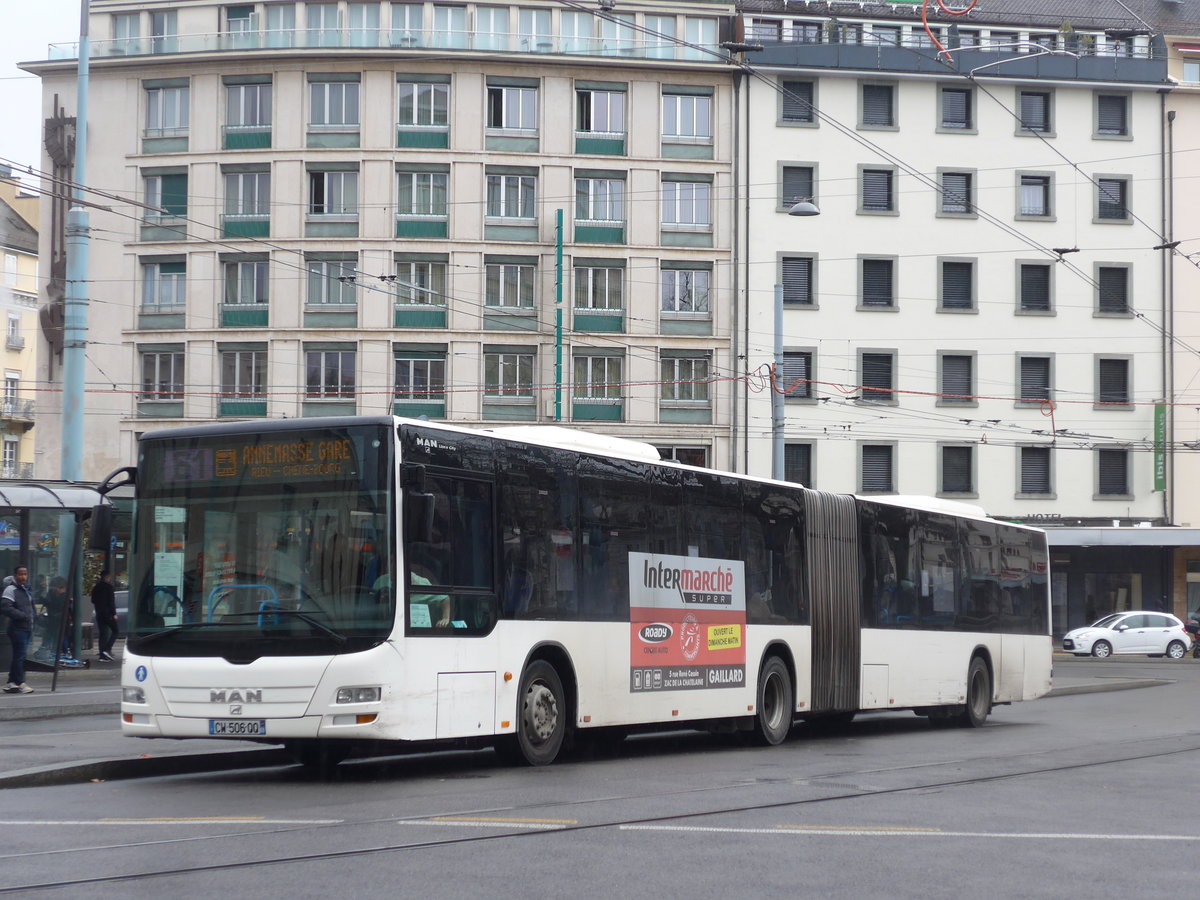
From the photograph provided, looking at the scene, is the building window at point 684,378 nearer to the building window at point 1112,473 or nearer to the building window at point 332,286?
the building window at point 332,286

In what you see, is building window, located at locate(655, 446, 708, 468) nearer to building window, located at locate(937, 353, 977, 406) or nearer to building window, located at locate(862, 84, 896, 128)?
building window, located at locate(937, 353, 977, 406)

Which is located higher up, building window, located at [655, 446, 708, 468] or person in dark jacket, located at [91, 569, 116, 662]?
building window, located at [655, 446, 708, 468]

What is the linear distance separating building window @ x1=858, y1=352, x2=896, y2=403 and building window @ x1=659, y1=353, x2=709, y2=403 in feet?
16.7

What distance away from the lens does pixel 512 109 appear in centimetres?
5372

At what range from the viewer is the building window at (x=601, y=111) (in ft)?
177

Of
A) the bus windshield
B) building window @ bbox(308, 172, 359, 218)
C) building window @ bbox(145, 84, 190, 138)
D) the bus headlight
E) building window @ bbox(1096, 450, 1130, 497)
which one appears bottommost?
the bus headlight

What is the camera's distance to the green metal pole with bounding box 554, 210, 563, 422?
52438mm

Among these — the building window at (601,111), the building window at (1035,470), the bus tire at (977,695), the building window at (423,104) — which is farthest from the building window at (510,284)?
the bus tire at (977,695)

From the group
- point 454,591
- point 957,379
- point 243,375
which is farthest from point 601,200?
point 454,591

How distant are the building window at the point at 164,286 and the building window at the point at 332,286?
4064mm

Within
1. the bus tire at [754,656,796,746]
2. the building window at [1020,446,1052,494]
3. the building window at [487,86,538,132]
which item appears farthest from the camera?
the building window at [1020,446,1052,494]

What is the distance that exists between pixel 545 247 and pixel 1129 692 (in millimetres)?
26937

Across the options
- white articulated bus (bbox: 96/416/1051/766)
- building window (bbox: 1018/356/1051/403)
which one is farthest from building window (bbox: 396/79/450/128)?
white articulated bus (bbox: 96/416/1051/766)

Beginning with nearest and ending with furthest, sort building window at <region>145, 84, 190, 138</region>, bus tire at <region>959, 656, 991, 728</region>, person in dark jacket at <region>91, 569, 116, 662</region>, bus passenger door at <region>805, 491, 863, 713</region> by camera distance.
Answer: bus passenger door at <region>805, 491, 863, 713</region> < bus tire at <region>959, 656, 991, 728</region> < person in dark jacket at <region>91, 569, 116, 662</region> < building window at <region>145, 84, 190, 138</region>
